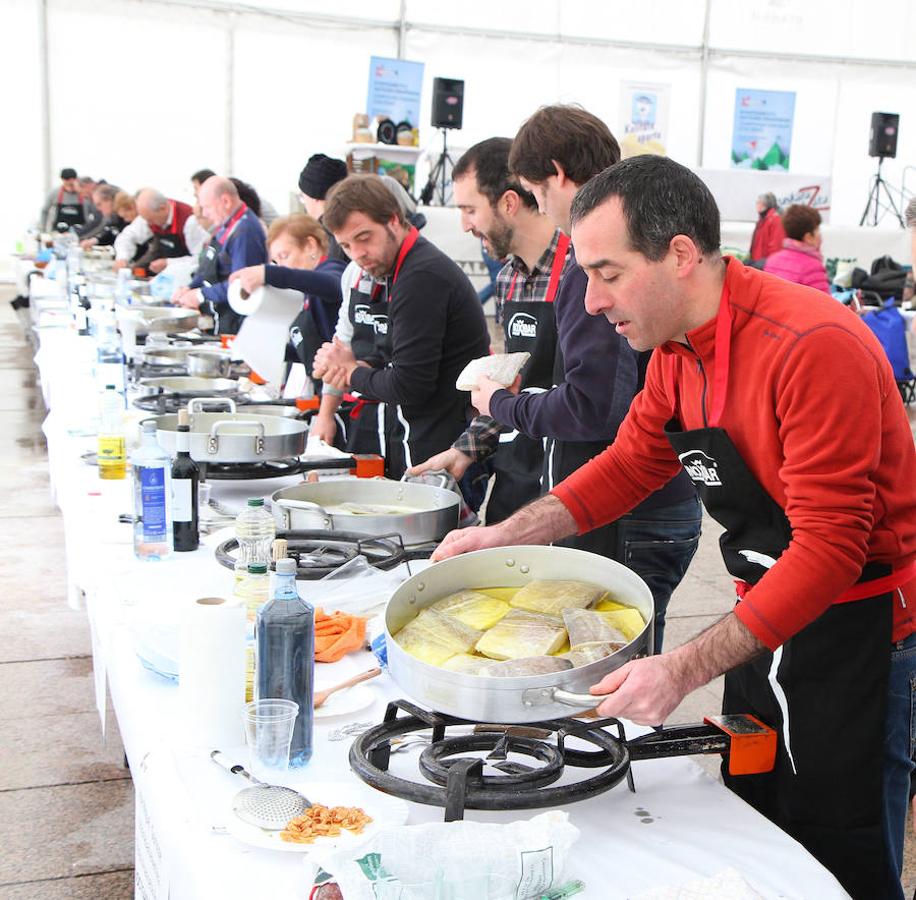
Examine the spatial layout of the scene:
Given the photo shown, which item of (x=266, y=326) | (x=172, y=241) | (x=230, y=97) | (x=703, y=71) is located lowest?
(x=266, y=326)

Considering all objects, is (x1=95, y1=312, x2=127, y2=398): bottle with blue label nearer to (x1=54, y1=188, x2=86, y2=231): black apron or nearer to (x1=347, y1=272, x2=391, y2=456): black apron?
(x1=347, y1=272, x2=391, y2=456): black apron

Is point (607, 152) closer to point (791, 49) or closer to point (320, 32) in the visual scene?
point (320, 32)

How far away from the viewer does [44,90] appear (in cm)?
1293

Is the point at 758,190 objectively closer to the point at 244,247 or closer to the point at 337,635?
the point at 244,247

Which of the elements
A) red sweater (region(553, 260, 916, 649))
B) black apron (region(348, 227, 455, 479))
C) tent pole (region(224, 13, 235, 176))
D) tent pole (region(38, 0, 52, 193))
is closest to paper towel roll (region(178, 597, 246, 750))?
red sweater (region(553, 260, 916, 649))

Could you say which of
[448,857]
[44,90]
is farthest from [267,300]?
[44,90]

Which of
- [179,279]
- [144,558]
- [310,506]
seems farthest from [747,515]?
[179,279]

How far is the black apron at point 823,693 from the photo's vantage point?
144cm

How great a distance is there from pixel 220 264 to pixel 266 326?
1.71 meters

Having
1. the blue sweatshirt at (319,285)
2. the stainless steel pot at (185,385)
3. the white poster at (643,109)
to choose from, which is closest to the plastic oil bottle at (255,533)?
the stainless steel pot at (185,385)

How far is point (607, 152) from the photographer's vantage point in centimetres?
210

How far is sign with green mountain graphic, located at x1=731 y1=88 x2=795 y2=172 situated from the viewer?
42.8 feet

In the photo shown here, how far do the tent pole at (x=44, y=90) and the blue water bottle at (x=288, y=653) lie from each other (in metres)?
13.2

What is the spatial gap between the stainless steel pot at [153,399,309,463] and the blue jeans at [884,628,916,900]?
1.49 meters
